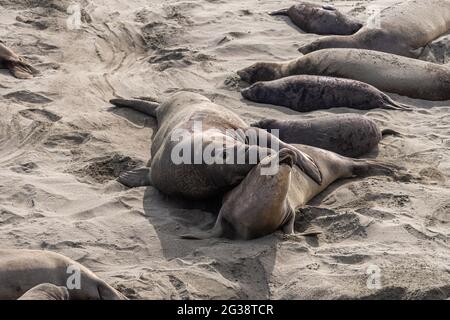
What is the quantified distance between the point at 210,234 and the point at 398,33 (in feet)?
14.8

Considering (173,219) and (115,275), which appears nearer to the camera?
(115,275)

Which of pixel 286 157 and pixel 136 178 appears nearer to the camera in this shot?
pixel 286 157

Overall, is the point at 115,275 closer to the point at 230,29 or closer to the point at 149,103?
the point at 149,103

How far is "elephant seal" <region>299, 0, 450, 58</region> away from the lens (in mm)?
8727

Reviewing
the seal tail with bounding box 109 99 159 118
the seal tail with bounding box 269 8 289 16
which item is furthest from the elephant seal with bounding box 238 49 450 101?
the seal tail with bounding box 269 8 289 16

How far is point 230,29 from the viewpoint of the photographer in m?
9.24

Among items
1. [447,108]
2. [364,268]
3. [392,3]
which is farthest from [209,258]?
[392,3]

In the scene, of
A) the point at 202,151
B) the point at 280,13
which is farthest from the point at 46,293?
the point at 280,13

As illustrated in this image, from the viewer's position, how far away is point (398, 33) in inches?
346

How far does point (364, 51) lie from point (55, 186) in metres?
3.77

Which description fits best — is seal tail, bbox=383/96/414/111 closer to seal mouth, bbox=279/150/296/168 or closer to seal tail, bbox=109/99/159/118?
seal tail, bbox=109/99/159/118

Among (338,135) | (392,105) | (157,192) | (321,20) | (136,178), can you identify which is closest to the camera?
(157,192)

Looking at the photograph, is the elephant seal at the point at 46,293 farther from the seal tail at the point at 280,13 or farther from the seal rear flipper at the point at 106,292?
the seal tail at the point at 280,13

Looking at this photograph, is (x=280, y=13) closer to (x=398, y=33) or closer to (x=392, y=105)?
(x=398, y=33)
